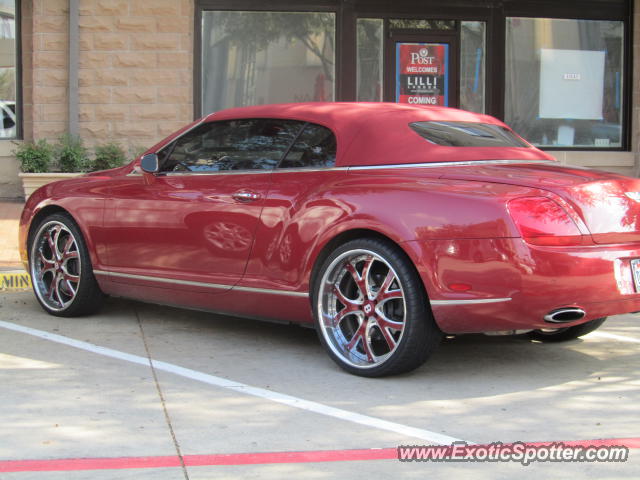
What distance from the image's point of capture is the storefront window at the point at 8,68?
43.5ft

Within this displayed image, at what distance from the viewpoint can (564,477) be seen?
376 cm

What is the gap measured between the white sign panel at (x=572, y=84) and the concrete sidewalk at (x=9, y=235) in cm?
737

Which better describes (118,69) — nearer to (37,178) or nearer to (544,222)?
(37,178)

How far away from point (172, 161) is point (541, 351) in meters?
2.73

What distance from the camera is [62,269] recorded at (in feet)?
23.1

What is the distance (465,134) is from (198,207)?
1.72 meters

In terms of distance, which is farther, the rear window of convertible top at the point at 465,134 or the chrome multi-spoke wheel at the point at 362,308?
the rear window of convertible top at the point at 465,134

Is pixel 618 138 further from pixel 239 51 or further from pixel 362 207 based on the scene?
pixel 362 207

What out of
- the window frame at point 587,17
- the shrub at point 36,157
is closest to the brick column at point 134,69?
the shrub at point 36,157

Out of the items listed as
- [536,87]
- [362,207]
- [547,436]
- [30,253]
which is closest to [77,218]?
[30,253]

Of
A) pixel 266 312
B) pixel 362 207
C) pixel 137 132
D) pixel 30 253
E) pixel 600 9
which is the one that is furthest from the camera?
pixel 600 9

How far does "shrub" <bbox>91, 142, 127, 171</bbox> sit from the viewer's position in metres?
12.4

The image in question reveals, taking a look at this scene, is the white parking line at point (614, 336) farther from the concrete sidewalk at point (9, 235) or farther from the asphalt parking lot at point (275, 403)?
the concrete sidewalk at point (9, 235)

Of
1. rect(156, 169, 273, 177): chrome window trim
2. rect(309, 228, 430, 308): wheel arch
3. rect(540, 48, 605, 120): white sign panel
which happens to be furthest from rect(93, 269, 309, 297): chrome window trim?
rect(540, 48, 605, 120): white sign panel
